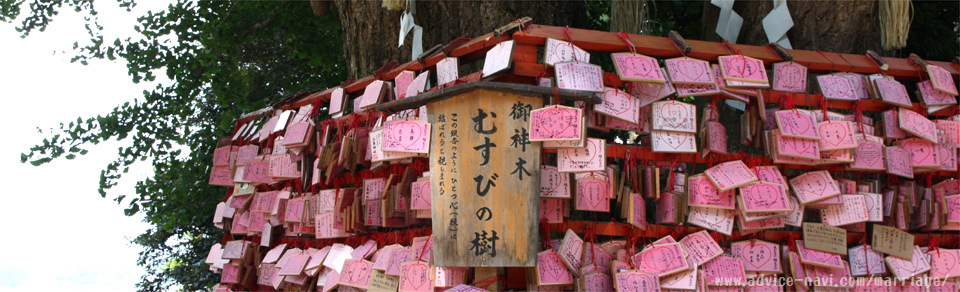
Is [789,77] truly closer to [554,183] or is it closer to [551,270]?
[554,183]

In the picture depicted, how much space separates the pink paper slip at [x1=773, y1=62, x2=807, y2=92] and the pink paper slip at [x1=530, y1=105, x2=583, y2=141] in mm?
1165

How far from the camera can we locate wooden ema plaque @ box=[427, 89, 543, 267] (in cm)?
258

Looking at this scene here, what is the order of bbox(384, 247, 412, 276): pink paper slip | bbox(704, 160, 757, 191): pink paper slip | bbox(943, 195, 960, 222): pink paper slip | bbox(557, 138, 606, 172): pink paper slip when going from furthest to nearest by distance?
bbox(943, 195, 960, 222): pink paper slip < bbox(384, 247, 412, 276): pink paper slip < bbox(704, 160, 757, 191): pink paper slip < bbox(557, 138, 606, 172): pink paper slip

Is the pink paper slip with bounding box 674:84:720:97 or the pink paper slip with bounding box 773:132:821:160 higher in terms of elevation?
the pink paper slip with bounding box 674:84:720:97

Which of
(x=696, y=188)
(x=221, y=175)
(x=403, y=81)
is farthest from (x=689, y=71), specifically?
(x=221, y=175)

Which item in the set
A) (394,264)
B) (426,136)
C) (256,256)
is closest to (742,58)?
(426,136)

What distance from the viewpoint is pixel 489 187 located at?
2590mm

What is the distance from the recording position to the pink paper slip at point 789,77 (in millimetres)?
3229

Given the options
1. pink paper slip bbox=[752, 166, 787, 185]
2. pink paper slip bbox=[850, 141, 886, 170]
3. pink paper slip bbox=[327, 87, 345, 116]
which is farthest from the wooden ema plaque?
pink paper slip bbox=[850, 141, 886, 170]

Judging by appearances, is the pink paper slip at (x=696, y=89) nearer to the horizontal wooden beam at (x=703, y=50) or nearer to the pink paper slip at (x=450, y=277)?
the horizontal wooden beam at (x=703, y=50)

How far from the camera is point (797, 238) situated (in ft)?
10.4

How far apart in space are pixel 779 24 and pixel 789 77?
75 centimetres

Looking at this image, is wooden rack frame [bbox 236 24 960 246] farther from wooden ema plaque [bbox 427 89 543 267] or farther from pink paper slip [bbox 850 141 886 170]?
wooden ema plaque [bbox 427 89 543 267]

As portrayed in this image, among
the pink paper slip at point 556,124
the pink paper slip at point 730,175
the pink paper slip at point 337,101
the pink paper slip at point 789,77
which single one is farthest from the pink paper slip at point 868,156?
the pink paper slip at point 337,101
